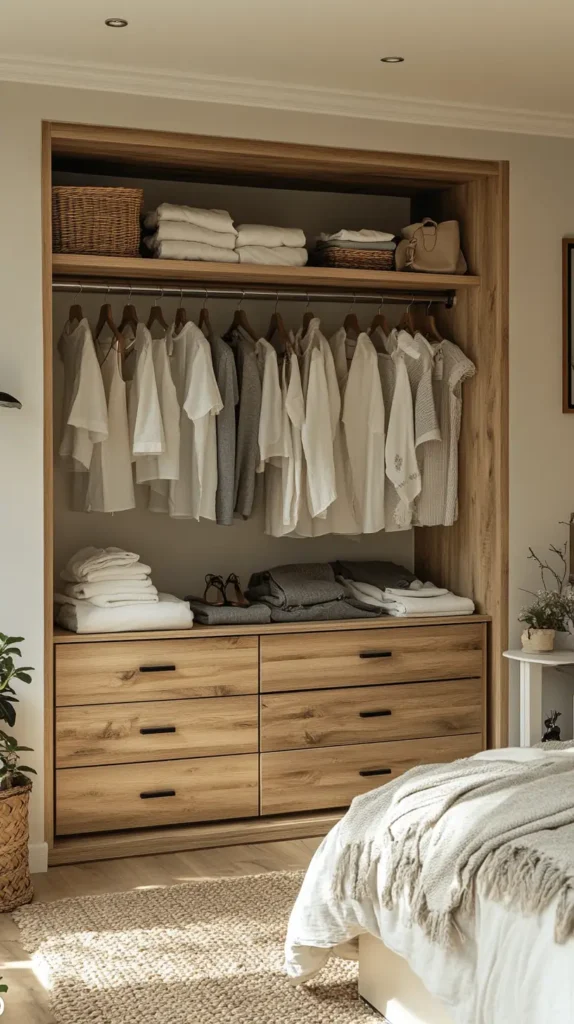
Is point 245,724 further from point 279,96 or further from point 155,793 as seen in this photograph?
point 279,96

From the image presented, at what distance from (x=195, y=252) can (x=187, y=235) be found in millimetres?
66

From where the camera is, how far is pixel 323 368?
14.6ft

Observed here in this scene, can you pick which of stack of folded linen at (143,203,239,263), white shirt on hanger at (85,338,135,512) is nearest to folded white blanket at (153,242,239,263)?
stack of folded linen at (143,203,239,263)

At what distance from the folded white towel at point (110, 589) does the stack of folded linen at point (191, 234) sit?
1.18 metres

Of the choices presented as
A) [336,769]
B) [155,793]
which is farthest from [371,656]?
[155,793]

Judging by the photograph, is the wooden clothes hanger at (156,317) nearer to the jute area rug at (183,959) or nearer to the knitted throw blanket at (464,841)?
the jute area rug at (183,959)

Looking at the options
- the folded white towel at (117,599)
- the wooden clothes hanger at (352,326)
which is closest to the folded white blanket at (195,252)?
the wooden clothes hanger at (352,326)

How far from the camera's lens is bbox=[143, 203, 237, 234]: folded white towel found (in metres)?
4.12

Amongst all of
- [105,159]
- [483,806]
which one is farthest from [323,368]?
[483,806]

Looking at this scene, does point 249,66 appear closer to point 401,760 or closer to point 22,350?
point 22,350

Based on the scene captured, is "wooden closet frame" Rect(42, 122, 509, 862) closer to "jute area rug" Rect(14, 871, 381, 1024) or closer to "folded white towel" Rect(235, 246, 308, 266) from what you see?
"folded white towel" Rect(235, 246, 308, 266)

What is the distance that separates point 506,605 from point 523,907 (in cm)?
240

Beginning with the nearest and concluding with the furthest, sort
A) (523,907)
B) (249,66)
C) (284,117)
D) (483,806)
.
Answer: (523,907)
(483,806)
(249,66)
(284,117)

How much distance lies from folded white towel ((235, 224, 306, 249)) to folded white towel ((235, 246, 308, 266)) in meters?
0.02
